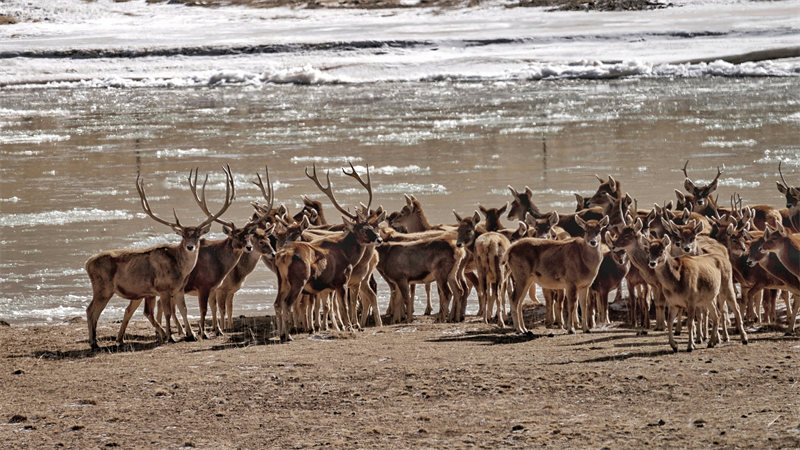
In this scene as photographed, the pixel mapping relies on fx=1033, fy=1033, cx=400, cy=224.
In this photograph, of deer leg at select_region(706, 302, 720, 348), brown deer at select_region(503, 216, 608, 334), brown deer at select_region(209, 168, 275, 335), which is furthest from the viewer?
brown deer at select_region(209, 168, 275, 335)

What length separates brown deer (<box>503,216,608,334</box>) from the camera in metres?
11.2

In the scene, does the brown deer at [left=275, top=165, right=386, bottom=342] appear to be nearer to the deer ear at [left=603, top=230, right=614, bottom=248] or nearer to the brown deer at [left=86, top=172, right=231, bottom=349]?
the brown deer at [left=86, top=172, right=231, bottom=349]

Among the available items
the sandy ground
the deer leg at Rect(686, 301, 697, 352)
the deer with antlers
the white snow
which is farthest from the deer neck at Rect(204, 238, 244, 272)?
the white snow

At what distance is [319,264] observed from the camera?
1171 centimetres

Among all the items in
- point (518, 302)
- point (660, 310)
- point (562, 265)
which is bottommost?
point (660, 310)

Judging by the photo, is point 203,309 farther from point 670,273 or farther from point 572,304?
point 670,273

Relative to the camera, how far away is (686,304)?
9742mm

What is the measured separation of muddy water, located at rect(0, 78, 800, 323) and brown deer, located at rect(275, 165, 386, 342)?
7.41ft

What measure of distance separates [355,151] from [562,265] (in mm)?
18371

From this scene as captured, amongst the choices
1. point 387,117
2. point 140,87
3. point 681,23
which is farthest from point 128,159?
point 681,23

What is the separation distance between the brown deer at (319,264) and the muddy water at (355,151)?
2.26 metres

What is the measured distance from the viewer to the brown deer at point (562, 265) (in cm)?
1119

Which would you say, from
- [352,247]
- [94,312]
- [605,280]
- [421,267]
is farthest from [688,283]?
[94,312]

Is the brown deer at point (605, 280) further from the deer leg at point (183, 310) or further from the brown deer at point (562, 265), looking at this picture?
the deer leg at point (183, 310)
